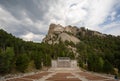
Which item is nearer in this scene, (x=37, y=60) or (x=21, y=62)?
(x=21, y=62)

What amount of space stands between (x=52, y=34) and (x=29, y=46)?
9111cm

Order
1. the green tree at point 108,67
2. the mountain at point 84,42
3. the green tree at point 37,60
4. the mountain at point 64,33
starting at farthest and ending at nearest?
the mountain at point 64,33 < the mountain at point 84,42 < the green tree at point 37,60 < the green tree at point 108,67

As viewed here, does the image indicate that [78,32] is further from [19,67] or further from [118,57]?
[19,67]

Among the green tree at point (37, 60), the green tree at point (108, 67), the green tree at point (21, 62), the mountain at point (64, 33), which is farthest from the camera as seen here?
the mountain at point (64, 33)

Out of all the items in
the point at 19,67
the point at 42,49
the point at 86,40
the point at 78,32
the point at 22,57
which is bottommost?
the point at 19,67

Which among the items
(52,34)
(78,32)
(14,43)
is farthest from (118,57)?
(78,32)

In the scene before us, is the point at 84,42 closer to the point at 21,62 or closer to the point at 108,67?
the point at 108,67

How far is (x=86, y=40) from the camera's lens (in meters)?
169

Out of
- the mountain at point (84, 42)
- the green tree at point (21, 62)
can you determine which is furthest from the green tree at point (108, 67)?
the green tree at point (21, 62)

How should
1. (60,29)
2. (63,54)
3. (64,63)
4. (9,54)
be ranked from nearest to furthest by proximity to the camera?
(9,54) → (64,63) → (63,54) → (60,29)

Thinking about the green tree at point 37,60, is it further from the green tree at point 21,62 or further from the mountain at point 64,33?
the mountain at point 64,33

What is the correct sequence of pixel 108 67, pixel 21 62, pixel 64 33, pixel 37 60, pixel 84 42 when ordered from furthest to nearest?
1. pixel 64 33
2. pixel 84 42
3. pixel 37 60
4. pixel 108 67
5. pixel 21 62

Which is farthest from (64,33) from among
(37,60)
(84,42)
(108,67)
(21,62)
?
(21,62)

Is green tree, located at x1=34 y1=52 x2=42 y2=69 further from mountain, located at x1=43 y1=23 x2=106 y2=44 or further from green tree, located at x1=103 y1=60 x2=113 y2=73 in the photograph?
mountain, located at x1=43 y1=23 x2=106 y2=44
